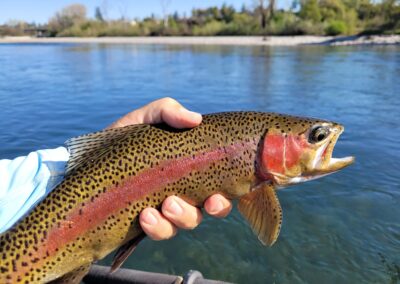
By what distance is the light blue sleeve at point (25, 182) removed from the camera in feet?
9.03

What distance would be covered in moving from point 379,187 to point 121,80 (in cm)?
1667

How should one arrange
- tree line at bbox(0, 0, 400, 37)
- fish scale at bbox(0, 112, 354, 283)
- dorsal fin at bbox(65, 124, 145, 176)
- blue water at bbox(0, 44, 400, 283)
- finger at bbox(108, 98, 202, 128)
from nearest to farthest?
fish scale at bbox(0, 112, 354, 283), dorsal fin at bbox(65, 124, 145, 176), finger at bbox(108, 98, 202, 128), blue water at bbox(0, 44, 400, 283), tree line at bbox(0, 0, 400, 37)

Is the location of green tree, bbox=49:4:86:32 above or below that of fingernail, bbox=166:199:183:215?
above

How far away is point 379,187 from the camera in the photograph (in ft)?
24.9

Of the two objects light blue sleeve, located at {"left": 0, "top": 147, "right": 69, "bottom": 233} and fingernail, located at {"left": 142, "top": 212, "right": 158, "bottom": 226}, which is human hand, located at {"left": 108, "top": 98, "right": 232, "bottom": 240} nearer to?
fingernail, located at {"left": 142, "top": 212, "right": 158, "bottom": 226}

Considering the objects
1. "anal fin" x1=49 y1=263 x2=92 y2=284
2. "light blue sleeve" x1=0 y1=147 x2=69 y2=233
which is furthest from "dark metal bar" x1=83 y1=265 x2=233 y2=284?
"light blue sleeve" x1=0 y1=147 x2=69 y2=233

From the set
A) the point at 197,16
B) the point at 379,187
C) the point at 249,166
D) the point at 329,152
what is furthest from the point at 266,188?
the point at 197,16

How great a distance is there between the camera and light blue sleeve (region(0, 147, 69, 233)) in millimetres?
2752

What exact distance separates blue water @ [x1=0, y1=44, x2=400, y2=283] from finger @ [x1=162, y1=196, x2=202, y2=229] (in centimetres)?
271

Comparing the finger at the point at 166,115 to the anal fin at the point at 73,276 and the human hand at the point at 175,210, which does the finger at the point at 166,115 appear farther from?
the anal fin at the point at 73,276

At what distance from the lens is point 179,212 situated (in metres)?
2.66

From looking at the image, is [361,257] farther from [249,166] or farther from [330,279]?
[249,166]

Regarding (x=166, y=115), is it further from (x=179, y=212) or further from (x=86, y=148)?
(x=179, y=212)

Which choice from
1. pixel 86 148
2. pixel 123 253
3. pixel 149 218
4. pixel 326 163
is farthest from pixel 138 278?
pixel 326 163
